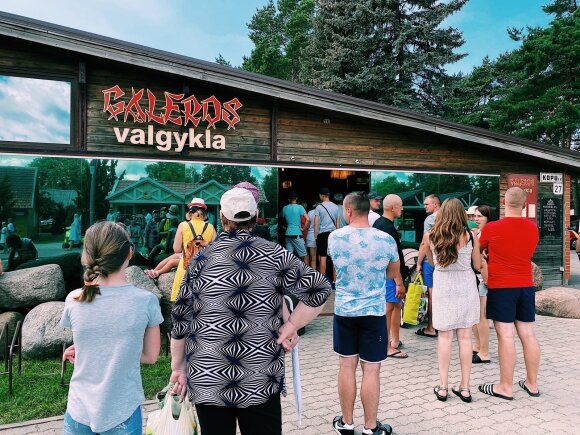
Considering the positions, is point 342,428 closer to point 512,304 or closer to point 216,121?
point 512,304

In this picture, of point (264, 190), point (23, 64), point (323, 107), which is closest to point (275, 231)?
point (264, 190)

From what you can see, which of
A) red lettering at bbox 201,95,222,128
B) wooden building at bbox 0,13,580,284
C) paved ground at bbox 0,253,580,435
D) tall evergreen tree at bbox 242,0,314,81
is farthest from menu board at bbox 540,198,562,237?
tall evergreen tree at bbox 242,0,314,81

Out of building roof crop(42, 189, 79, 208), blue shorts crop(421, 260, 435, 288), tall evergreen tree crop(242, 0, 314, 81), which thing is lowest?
blue shorts crop(421, 260, 435, 288)

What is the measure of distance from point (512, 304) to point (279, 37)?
36.4 meters

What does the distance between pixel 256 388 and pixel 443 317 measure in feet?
9.28

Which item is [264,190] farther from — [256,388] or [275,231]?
[256,388]

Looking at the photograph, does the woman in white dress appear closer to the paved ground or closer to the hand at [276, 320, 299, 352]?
the paved ground

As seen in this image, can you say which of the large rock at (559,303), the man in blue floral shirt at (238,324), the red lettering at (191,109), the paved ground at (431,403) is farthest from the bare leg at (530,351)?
the red lettering at (191,109)

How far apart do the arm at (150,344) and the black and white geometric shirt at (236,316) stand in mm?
103

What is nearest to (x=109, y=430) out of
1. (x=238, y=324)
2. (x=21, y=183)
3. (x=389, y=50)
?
(x=238, y=324)

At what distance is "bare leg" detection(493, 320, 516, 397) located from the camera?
461 centimetres

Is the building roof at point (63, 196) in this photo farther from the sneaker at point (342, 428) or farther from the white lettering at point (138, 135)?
the sneaker at point (342, 428)

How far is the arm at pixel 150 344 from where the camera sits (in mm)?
2381

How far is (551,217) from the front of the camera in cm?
1196
